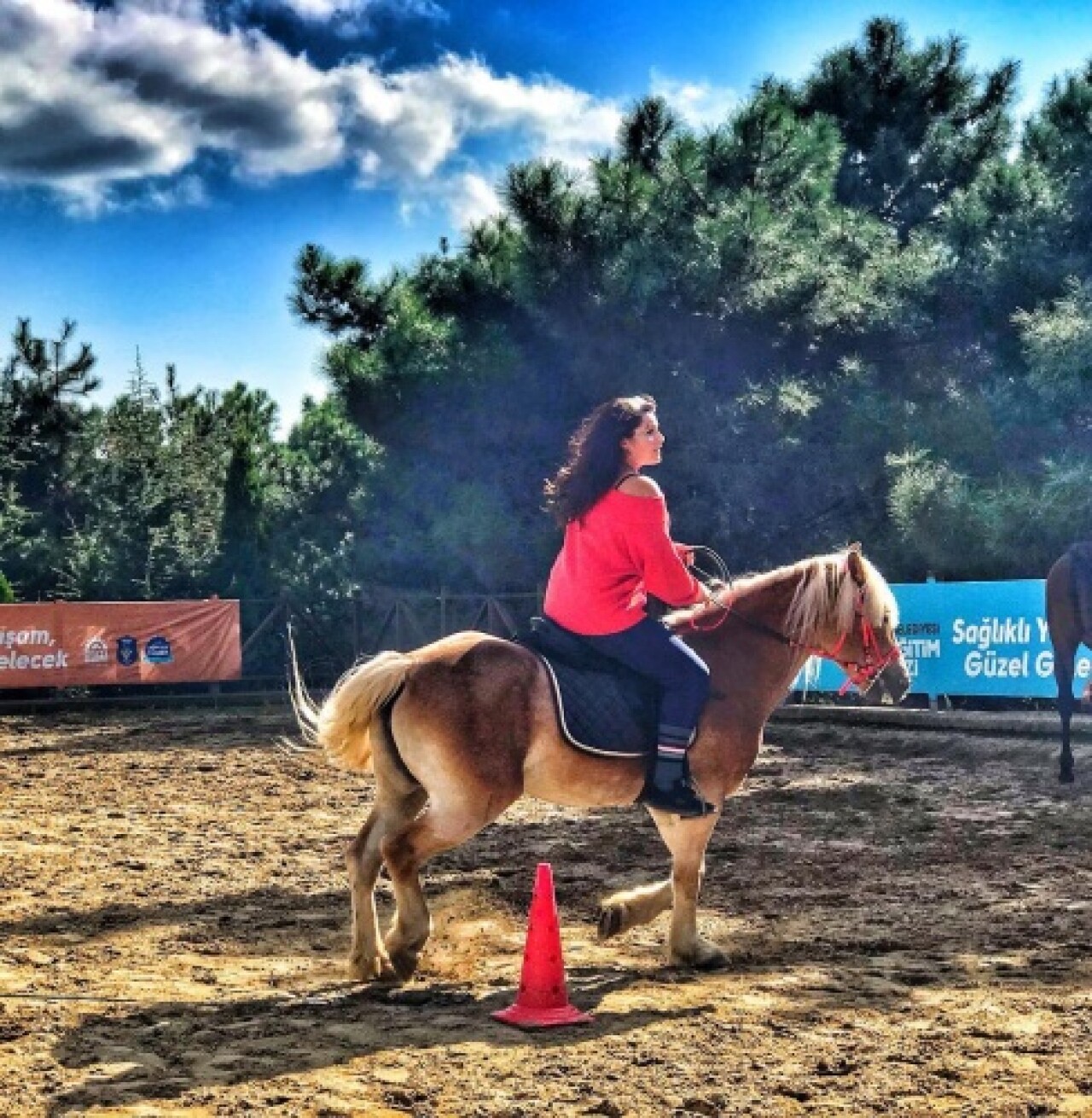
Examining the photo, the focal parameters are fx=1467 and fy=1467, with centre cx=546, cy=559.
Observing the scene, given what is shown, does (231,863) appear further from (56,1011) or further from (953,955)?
(953,955)

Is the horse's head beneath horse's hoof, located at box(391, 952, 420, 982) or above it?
above

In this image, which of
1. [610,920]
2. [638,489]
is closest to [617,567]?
[638,489]

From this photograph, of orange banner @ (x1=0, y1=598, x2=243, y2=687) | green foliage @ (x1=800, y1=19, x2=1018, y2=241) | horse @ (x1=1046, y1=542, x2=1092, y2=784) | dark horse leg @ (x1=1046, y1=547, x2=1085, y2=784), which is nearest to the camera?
horse @ (x1=1046, y1=542, x2=1092, y2=784)

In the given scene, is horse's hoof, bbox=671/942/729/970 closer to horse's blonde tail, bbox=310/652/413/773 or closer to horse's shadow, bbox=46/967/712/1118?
horse's shadow, bbox=46/967/712/1118

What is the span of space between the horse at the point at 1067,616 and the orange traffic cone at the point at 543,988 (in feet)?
28.1

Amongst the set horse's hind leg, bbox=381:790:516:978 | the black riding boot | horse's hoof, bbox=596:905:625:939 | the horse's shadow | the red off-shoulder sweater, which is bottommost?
the horse's shadow

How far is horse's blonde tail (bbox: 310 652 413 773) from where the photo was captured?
6348mm

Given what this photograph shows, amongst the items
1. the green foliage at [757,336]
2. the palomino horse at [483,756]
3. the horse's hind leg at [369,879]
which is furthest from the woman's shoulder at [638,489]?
the green foliage at [757,336]

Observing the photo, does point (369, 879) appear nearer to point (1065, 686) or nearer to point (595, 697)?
point (595, 697)

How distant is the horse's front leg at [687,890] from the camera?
6.58 meters

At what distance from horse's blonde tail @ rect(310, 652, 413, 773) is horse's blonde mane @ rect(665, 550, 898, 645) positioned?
150cm

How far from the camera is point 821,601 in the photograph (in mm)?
7180

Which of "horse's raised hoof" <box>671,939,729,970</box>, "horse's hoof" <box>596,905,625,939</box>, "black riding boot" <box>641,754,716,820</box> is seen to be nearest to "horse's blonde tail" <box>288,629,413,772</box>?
"black riding boot" <box>641,754,716,820</box>

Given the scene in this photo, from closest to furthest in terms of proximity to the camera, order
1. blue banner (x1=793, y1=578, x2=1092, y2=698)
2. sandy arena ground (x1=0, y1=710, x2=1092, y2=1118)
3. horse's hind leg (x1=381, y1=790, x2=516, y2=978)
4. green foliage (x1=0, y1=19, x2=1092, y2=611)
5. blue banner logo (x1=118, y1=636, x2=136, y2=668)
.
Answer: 1. sandy arena ground (x1=0, y1=710, x2=1092, y2=1118)
2. horse's hind leg (x1=381, y1=790, x2=516, y2=978)
3. blue banner (x1=793, y1=578, x2=1092, y2=698)
4. green foliage (x1=0, y1=19, x2=1092, y2=611)
5. blue banner logo (x1=118, y1=636, x2=136, y2=668)
